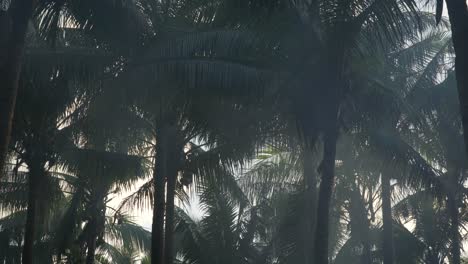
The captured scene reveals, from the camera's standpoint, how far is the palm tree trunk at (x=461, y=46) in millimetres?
10234

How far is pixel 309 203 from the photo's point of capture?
19.7 m

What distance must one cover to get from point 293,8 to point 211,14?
3487 mm

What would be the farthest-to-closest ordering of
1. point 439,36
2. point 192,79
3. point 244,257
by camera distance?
1. point 439,36
2. point 244,257
3. point 192,79

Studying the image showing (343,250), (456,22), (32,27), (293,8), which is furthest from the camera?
(343,250)

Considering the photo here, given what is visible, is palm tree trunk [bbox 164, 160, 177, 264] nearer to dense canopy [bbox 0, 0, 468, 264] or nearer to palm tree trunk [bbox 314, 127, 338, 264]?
dense canopy [bbox 0, 0, 468, 264]

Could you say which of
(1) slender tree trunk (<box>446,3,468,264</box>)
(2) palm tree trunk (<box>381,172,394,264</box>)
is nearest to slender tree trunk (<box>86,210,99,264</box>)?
(2) palm tree trunk (<box>381,172,394,264</box>)

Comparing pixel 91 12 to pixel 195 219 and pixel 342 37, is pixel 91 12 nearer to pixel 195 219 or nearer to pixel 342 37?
pixel 342 37

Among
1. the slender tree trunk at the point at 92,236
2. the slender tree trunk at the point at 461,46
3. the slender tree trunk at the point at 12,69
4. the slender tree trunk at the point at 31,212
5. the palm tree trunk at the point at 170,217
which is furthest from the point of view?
the slender tree trunk at the point at 92,236

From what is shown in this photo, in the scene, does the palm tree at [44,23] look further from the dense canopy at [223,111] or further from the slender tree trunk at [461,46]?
the slender tree trunk at [461,46]

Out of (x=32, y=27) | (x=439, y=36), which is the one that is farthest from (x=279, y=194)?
(x=32, y=27)

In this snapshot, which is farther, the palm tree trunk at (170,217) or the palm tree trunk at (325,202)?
the palm tree trunk at (170,217)

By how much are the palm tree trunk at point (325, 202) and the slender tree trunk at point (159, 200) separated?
4182 mm

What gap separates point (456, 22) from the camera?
1073 cm

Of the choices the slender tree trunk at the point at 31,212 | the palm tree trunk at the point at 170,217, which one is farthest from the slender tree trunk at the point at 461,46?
the slender tree trunk at the point at 31,212
